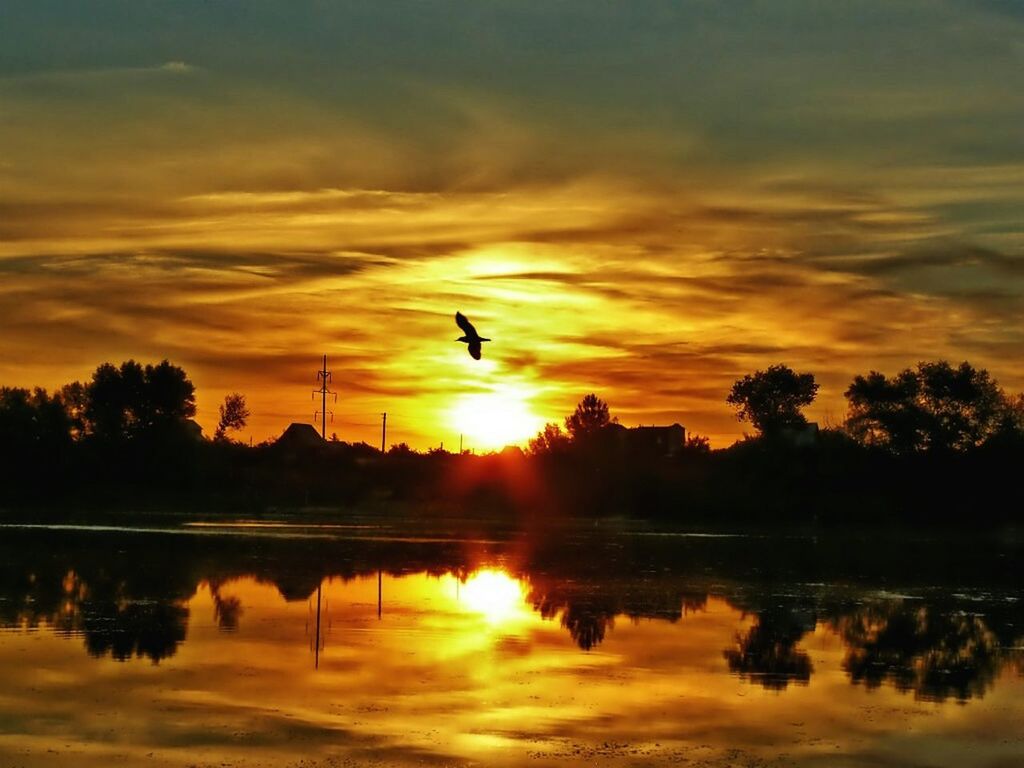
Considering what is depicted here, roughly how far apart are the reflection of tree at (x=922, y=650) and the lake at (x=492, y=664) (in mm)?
96

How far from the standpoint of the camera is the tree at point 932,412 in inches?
4414

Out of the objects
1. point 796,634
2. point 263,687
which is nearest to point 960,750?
point 263,687

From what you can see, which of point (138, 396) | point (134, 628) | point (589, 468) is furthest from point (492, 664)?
point (138, 396)

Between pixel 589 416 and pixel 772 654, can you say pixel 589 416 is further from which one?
pixel 772 654

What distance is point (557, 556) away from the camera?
50062 millimetres

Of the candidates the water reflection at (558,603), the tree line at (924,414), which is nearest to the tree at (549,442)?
the tree line at (924,414)

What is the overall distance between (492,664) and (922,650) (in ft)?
27.7

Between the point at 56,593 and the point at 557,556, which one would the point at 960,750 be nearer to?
the point at 56,593

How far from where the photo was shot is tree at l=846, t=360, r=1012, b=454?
112125mm

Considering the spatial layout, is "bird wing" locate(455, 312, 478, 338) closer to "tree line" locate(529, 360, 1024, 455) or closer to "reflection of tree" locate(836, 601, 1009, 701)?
"reflection of tree" locate(836, 601, 1009, 701)

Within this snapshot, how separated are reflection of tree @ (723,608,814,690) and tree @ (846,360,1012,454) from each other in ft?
281

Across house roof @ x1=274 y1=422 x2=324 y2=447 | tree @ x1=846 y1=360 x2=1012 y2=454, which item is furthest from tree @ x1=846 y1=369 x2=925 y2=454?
house roof @ x1=274 y1=422 x2=324 y2=447

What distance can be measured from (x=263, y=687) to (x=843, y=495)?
83.0 meters

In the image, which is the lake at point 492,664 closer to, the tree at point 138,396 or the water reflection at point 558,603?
the water reflection at point 558,603
